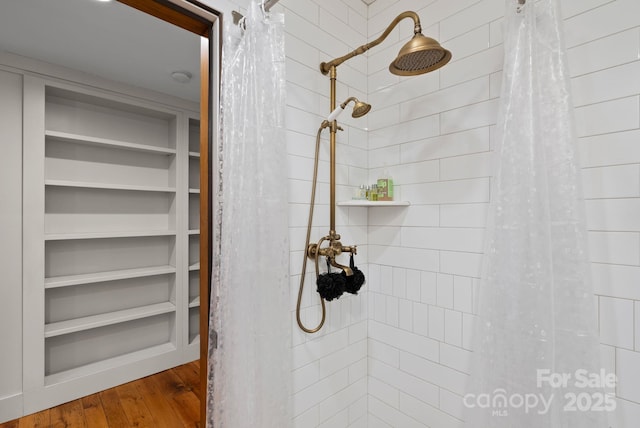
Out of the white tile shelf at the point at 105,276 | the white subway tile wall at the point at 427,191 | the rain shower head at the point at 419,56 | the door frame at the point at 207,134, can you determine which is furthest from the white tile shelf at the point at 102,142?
A: the rain shower head at the point at 419,56

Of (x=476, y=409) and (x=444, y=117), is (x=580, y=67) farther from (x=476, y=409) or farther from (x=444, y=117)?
(x=476, y=409)

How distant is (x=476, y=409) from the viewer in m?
0.81

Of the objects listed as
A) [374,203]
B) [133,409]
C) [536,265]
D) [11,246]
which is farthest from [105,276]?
[536,265]

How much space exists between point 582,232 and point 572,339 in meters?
0.28

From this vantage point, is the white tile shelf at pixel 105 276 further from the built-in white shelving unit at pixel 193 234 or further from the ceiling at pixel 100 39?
the ceiling at pixel 100 39

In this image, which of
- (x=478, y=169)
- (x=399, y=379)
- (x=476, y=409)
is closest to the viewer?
(x=476, y=409)

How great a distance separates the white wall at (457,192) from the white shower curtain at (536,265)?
17cm

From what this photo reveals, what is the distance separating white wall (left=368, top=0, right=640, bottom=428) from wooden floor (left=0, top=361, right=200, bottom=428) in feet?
4.44

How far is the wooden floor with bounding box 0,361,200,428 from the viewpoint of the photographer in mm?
1744

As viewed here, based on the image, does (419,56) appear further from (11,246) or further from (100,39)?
(11,246)

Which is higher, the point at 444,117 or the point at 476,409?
the point at 444,117

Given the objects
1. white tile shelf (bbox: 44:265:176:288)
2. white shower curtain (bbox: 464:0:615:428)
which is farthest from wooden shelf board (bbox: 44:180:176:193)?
white shower curtain (bbox: 464:0:615:428)

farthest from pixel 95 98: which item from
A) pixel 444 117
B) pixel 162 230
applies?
pixel 444 117

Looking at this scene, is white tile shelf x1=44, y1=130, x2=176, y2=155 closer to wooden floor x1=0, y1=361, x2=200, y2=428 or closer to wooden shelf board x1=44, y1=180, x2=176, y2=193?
wooden shelf board x1=44, y1=180, x2=176, y2=193
